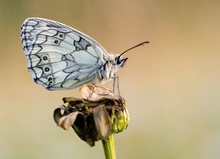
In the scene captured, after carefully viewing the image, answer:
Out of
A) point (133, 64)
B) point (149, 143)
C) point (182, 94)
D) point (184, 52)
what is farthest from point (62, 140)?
point (184, 52)

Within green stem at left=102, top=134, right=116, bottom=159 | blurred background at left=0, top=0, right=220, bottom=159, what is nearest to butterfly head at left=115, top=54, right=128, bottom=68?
green stem at left=102, top=134, right=116, bottom=159

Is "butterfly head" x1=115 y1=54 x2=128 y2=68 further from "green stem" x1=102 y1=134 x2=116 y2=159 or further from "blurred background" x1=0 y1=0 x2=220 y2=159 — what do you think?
"blurred background" x1=0 y1=0 x2=220 y2=159

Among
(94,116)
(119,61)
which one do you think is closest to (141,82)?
(119,61)

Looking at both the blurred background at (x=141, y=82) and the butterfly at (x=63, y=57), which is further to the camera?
the blurred background at (x=141, y=82)

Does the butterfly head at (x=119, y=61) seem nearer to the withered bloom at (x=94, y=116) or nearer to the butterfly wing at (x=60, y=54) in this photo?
the butterfly wing at (x=60, y=54)

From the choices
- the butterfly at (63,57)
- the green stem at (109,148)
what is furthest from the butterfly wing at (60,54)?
the green stem at (109,148)

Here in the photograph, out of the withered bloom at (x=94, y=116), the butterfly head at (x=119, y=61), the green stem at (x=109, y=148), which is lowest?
the green stem at (x=109, y=148)
